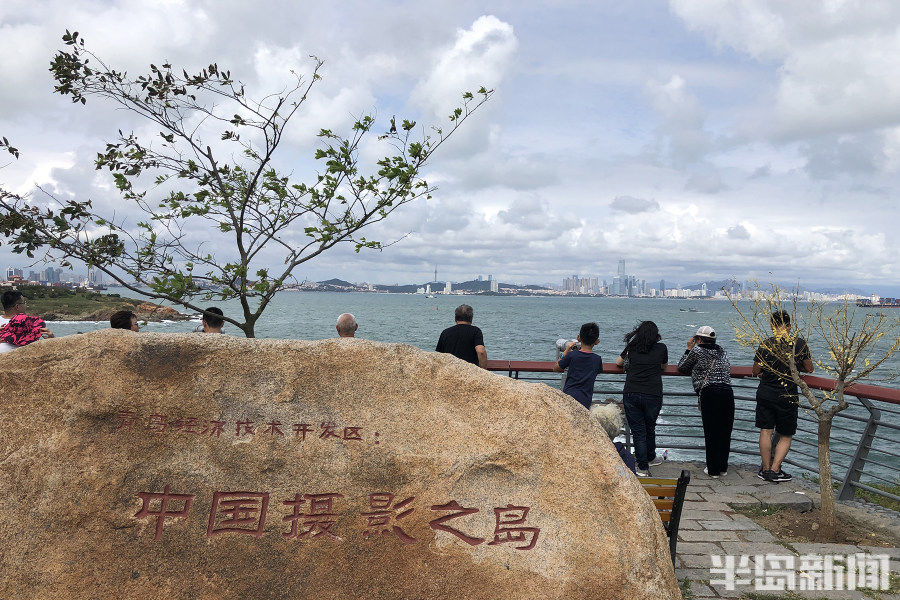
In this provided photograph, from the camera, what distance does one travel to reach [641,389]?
639cm

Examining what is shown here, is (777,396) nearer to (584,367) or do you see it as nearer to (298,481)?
(584,367)

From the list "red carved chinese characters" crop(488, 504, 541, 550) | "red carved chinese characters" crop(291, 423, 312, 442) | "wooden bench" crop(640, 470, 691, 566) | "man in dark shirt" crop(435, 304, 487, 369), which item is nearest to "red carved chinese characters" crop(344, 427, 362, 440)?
"red carved chinese characters" crop(291, 423, 312, 442)

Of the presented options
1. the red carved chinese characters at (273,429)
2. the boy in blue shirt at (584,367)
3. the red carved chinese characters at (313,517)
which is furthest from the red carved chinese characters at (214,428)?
the boy in blue shirt at (584,367)

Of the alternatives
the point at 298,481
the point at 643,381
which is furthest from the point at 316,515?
the point at 643,381

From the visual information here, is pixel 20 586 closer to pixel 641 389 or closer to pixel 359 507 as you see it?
pixel 359 507

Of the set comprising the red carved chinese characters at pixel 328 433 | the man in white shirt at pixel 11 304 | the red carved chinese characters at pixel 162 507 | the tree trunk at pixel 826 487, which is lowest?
the tree trunk at pixel 826 487

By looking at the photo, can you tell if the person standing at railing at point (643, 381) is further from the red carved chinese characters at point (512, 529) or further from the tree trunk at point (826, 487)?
the red carved chinese characters at point (512, 529)

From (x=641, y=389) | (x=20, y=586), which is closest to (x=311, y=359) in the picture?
(x=20, y=586)

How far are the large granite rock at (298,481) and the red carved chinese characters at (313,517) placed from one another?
1cm

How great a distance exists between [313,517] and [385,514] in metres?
0.42

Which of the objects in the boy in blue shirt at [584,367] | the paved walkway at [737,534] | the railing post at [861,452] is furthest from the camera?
the railing post at [861,452]

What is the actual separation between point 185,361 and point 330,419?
3.16ft

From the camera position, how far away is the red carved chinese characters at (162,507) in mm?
3225

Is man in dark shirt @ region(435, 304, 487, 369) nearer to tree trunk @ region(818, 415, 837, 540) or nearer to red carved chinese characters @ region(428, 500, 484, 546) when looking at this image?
red carved chinese characters @ region(428, 500, 484, 546)
